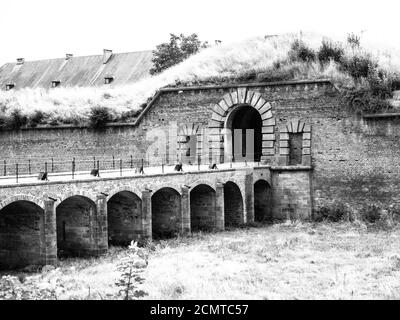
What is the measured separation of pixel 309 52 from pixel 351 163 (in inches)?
224

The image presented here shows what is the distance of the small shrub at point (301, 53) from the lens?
28352 mm

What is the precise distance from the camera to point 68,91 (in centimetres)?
3291

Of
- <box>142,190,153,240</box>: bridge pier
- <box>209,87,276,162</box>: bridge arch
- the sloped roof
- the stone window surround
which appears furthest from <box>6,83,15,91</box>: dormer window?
<box>142,190,153,240</box>: bridge pier

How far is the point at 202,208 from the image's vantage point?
2453 cm

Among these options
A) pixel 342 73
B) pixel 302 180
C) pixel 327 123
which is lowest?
pixel 302 180

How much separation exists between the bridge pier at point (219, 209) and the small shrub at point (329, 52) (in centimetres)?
798

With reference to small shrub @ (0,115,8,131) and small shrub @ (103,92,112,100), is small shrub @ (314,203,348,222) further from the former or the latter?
small shrub @ (0,115,8,131)

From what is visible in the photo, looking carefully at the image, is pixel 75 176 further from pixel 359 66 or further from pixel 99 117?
pixel 359 66

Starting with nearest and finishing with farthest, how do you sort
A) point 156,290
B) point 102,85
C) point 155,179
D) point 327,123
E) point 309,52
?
1. point 156,290
2. point 155,179
3. point 327,123
4. point 309,52
5. point 102,85

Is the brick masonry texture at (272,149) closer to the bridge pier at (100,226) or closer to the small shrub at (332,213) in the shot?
the small shrub at (332,213)

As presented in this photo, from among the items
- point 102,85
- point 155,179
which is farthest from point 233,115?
point 102,85

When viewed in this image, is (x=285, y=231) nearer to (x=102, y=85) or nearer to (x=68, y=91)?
(x=68, y=91)

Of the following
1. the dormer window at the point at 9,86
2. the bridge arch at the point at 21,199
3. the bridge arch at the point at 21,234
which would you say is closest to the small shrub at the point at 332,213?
the bridge arch at the point at 21,234

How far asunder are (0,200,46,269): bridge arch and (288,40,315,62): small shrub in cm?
1526
